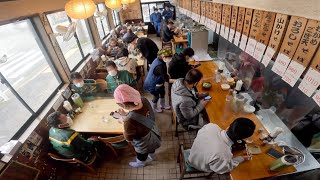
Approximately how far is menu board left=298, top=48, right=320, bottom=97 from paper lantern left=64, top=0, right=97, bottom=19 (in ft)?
10.0

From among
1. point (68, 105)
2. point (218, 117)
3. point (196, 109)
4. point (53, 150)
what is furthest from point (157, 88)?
point (53, 150)

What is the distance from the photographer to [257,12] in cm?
187

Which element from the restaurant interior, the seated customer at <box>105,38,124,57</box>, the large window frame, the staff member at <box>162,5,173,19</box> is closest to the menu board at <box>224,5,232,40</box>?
the restaurant interior

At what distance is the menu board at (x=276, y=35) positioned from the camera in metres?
1.56

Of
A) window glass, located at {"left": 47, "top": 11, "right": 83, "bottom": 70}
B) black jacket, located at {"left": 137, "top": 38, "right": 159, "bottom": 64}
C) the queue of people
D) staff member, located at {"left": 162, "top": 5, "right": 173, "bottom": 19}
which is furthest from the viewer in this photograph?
staff member, located at {"left": 162, "top": 5, "right": 173, "bottom": 19}

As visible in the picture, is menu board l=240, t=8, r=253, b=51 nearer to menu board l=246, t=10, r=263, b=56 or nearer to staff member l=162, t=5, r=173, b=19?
menu board l=246, t=10, r=263, b=56

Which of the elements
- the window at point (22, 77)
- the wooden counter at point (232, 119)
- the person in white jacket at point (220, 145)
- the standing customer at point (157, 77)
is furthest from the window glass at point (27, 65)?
the wooden counter at point (232, 119)

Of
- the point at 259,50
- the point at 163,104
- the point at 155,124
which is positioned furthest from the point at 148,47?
the point at 259,50

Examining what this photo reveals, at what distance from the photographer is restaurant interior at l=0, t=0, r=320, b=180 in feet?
5.59

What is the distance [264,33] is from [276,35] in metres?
0.17

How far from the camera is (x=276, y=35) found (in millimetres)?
1676

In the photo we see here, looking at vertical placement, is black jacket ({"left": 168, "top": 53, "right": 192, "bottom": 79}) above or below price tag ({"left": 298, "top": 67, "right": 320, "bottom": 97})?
below

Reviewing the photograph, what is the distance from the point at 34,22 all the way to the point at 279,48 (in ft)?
13.8

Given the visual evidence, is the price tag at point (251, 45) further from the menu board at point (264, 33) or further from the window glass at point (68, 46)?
the window glass at point (68, 46)
